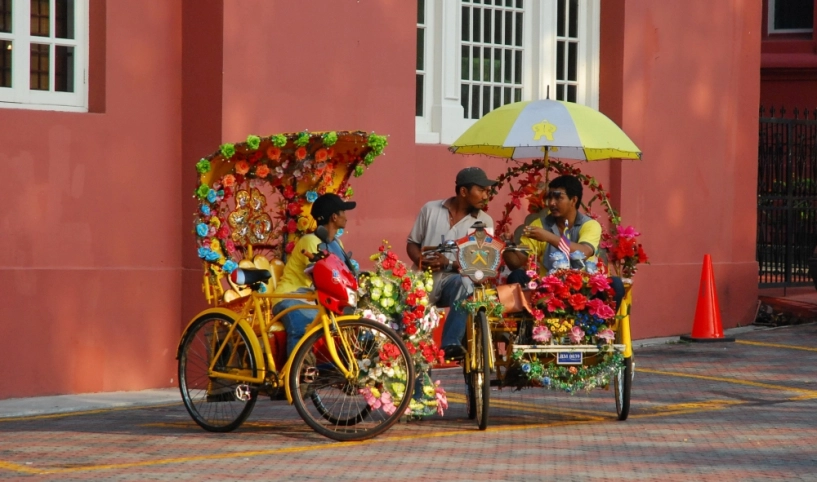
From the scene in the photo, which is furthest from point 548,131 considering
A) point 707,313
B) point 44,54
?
point 707,313

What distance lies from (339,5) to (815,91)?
15.8 meters

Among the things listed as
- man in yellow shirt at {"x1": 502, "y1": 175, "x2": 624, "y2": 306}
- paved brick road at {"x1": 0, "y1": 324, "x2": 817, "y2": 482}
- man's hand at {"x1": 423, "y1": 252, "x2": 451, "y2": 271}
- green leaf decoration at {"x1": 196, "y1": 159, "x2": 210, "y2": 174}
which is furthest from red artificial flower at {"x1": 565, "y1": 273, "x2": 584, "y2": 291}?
green leaf decoration at {"x1": 196, "y1": 159, "x2": 210, "y2": 174}

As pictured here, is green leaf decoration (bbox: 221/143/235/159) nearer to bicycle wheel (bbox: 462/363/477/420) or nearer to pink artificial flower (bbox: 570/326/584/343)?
bicycle wheel (bbox: 462/363/477/420)

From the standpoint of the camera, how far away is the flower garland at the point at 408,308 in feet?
29.2

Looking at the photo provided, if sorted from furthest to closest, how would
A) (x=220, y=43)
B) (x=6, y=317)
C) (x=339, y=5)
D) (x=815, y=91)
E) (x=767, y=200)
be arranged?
(x=815, y=91) → (x=767, y=200) → (x=339, y=5) → (x=220, y=43) → (x=6, y=317)

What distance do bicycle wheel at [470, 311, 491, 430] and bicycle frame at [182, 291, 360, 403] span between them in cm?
82

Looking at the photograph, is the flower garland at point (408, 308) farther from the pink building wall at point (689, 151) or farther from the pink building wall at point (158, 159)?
the pink building wall at point (689, 151)

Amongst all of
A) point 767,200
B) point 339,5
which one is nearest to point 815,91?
point 767,200

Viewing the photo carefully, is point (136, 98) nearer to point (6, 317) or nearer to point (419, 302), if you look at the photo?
point (6, 317)

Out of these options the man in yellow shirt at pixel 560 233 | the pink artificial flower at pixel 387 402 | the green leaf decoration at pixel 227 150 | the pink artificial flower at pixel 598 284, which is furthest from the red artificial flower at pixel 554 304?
the green leaf decoration at pixel 227 150

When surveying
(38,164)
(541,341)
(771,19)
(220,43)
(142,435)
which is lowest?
(142,435)

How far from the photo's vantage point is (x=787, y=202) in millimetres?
17844

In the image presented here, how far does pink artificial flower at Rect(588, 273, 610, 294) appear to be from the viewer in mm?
9242

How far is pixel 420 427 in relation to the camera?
9.36m
